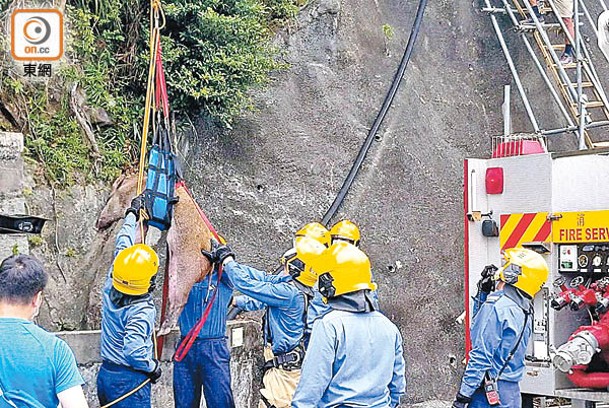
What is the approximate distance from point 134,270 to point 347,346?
1.92m

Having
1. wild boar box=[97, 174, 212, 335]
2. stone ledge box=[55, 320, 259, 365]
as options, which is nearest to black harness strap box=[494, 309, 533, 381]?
wild boar box=[97, 174, 212, 335]

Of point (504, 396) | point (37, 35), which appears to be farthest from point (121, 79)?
point (504, 396)

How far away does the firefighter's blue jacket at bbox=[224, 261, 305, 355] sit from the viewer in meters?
6.30

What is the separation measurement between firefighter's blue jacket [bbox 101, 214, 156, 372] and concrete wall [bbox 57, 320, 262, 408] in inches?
30.8

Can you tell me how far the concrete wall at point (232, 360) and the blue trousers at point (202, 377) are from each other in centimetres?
44

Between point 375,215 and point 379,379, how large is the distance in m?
5.77

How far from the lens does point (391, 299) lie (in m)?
9.63

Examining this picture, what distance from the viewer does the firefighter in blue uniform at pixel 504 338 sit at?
559 centimetres

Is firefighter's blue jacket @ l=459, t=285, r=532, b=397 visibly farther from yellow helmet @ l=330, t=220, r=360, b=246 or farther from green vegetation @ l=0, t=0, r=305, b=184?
green vegetation @ l=0, t=0, r=305, b=184

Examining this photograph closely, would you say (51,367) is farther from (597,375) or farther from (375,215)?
(375,215)

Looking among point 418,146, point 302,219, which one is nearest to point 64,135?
point 302,219

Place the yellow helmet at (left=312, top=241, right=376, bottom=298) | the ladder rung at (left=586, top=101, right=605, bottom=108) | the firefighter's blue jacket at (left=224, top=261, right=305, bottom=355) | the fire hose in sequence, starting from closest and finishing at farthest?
the yellow helmet at (left=312, top=241, right=376, bottom=298)
the fire hose
the firefighter's blue jacket at (left=224, top=261, right=305, bottom=355)
the ladder rung at (left=586, top=101, right=605, bottom=108)

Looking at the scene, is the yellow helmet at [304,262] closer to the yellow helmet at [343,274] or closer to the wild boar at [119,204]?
the wild boar at [119,204]

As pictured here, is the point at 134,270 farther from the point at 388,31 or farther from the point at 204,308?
the point at 388,31
